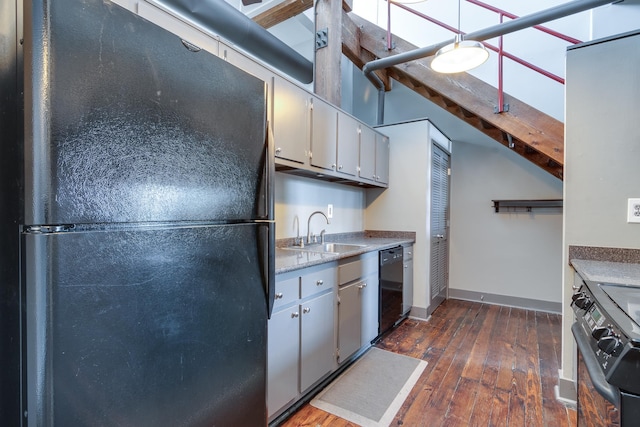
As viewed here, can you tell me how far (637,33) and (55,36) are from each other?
107 inches

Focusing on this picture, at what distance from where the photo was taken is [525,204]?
12.3 feet

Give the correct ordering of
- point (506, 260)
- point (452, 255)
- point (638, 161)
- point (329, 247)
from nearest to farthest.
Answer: point (638, 161) → point (329, 247) → point (506, 260) → point (452, 255)

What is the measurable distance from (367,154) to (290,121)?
4.06 ft

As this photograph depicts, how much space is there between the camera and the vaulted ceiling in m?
2.68

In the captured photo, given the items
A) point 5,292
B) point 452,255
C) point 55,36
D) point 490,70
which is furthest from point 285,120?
point 452,255

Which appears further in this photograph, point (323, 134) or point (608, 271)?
point (323, 134)

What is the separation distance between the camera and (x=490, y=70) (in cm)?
356

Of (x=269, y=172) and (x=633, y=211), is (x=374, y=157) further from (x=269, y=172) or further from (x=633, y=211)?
(x=269, y=172)

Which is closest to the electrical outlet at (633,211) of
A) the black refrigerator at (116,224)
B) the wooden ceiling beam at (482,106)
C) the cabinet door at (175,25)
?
the wooden ceiling beam at (482,106)

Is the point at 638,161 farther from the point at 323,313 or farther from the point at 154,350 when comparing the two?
the point at 154,350

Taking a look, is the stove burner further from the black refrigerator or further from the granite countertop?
the black refrigerator

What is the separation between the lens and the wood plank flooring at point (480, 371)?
177 centimetres

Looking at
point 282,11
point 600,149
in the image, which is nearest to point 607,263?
point 600,149

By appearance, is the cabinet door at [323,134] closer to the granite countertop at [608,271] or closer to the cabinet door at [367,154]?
the cabinet door at [367,154]
